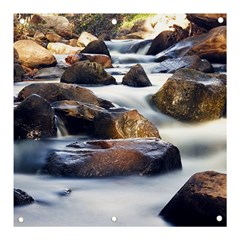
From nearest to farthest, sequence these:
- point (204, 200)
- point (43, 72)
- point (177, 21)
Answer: point (204, 200)
point (177, 21)
point (43, 72)

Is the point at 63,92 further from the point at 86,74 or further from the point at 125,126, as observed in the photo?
the point at 125,126

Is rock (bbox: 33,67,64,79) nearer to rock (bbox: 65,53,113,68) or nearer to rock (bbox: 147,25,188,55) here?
rock (bbox: 65,53,113,68)

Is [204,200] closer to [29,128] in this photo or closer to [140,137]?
[140,137]

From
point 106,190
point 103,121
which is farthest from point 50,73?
point 106,190

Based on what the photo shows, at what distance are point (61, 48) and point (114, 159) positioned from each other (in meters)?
0.54

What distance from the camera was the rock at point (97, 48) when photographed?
2.35 meters

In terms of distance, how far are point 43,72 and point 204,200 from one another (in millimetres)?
932

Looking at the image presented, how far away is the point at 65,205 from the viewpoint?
87.4 inches

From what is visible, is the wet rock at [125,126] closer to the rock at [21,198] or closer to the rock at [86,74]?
the rock at [86,74]

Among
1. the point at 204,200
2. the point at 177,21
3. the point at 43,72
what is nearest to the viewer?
the point at 204,200
